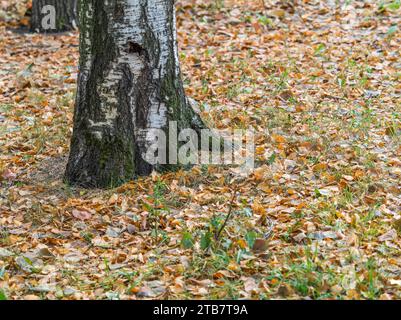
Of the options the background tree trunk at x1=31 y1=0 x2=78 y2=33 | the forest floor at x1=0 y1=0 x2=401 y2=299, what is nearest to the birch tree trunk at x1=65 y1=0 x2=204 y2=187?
the forest floor at x1=0 y1=0 x2=401 y2=299

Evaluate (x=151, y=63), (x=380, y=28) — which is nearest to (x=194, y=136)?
(x=151, y=63)

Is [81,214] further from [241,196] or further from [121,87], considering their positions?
[241,196]

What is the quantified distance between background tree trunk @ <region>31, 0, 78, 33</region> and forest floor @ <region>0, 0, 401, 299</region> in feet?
3.75

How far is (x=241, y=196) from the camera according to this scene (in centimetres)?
476

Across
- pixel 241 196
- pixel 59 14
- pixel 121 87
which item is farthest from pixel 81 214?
pixel 59 14

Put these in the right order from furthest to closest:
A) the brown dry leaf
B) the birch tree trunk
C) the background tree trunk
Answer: the background tree trunk < the birch tree trunk < the brown dry leaf

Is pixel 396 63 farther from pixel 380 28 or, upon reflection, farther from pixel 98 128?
pixel 98 128

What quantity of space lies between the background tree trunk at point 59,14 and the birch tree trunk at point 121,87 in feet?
13.7

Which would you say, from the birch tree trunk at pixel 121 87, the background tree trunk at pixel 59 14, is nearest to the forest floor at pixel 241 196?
the birch tree trunk at pixel 121 87

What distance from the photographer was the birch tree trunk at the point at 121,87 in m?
4.78

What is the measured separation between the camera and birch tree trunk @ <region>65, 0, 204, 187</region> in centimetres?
478

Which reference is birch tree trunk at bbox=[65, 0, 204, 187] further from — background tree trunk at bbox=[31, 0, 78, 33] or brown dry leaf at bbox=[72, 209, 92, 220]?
background tree trunk at bbox=[31, 0, 78, 33]

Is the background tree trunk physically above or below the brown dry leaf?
above
